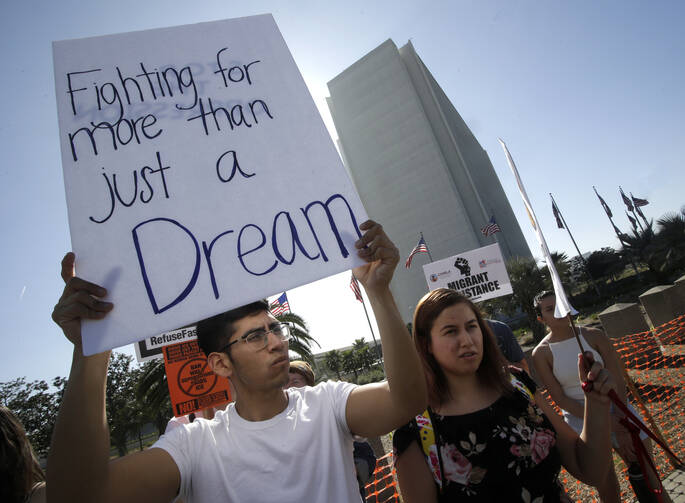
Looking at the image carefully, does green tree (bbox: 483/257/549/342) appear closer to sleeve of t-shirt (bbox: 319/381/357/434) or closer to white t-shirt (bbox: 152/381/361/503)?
sleeve of t-shirt (bbox: 319/381/357/434)

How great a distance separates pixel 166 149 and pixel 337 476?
1.37 metres

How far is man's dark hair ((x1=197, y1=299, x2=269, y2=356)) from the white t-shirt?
0.30 m

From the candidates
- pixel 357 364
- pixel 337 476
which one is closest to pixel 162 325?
pixel 337 476

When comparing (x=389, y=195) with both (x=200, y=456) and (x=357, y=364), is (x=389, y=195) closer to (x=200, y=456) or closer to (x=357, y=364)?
(x=357, y=364)

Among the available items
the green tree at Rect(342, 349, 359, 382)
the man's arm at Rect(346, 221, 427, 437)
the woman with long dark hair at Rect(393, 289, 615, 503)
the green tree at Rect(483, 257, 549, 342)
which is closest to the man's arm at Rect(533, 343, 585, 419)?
the woman with long dark hair at Rect(393, 289, 615, 503)

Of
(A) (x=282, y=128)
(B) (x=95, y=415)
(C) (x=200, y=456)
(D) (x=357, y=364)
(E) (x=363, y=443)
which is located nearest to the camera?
(B) (x=95, y=415)

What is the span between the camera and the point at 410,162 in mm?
52406

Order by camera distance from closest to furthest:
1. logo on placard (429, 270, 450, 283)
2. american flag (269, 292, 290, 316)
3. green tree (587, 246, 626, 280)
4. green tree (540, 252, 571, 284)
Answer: logo on placard (429, 270, 450, 283)
american flag (269, 292, 290, 316)
green tree (540, 252, 571, 284)
green tree (587, 246, 626, 280)

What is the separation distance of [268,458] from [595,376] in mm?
1280

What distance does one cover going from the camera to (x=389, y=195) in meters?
54.1

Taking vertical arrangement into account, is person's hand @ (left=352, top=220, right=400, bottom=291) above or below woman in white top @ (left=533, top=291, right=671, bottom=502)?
above

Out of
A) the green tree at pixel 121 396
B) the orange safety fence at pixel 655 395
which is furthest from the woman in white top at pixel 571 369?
the green tree at pixel 121 396

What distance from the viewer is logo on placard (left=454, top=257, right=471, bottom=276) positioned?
692cm

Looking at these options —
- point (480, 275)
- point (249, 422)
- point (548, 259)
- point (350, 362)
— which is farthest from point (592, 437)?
point (350, 362)
